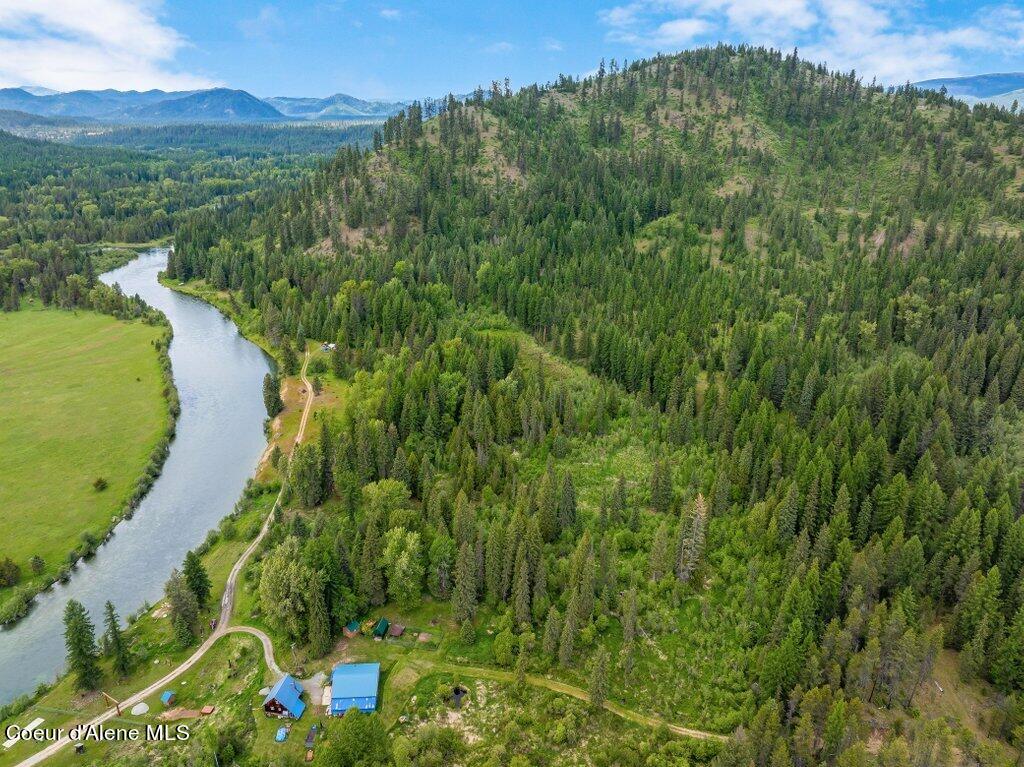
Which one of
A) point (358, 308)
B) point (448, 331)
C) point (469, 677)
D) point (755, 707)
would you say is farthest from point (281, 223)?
point (755, 707)

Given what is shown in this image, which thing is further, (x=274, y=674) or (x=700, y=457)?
(x=700, y=457)

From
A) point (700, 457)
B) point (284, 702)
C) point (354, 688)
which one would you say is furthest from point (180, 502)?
point (700, 457)

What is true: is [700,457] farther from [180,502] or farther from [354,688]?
[180,502]

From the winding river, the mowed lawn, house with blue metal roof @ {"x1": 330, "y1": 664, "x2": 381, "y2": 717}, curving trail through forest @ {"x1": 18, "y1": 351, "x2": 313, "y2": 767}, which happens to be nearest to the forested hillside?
curving trail through forest @ {"x1": 18, "y1": 351, "x2": 313, "y2": 767}

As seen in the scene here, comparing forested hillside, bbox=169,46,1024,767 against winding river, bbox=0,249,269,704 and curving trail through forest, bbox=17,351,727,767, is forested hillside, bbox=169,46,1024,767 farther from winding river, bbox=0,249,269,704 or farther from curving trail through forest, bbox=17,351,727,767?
winding river, bbox=0,249,269,704

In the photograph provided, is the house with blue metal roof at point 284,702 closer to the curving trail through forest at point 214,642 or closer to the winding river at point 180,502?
the curving trail through forest at point 214,642

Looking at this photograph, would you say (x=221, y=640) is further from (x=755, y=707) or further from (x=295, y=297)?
(x=295, y=297)

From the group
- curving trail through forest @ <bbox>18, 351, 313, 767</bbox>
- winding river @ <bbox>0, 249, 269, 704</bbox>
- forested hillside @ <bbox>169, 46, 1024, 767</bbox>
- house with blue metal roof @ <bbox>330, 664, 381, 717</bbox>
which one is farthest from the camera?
winding river @ <bbox>0, 249, 269, 704</bbox>
